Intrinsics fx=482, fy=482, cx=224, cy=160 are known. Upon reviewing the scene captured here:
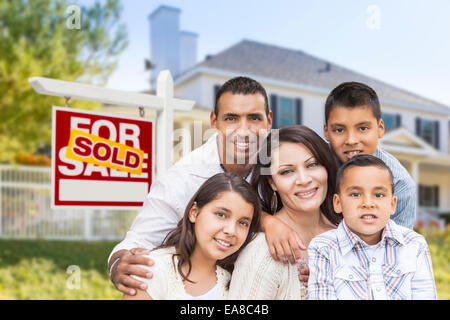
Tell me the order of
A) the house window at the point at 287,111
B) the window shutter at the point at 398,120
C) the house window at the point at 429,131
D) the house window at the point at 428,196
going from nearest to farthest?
the house window at the point at 287,111 < the window shutter at the point at 398,120 < the house window at the point at 429,131 < the house window at the point at 428,196

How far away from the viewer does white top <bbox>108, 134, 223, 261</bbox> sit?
207 cm

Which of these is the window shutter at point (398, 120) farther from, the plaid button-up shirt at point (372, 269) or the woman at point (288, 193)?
the plaid button-up shirt at point (372, 269)

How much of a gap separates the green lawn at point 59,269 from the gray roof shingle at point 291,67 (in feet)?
13.8

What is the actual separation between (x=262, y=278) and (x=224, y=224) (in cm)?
26

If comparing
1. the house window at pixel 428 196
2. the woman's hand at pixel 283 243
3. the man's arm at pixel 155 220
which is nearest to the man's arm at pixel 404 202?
the woman's hand at pixel 283 243

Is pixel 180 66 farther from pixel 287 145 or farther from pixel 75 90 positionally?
pixel 287 145

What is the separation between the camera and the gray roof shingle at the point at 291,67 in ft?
34.4

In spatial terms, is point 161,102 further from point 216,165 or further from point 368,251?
point 368,251

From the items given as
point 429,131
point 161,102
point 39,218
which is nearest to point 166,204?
point 161,102

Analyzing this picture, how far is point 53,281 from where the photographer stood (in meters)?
5.91

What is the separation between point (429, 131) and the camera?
13.4 metres

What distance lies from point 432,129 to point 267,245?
12.9 meters

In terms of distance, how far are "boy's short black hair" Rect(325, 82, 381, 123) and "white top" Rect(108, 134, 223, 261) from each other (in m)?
0.56
